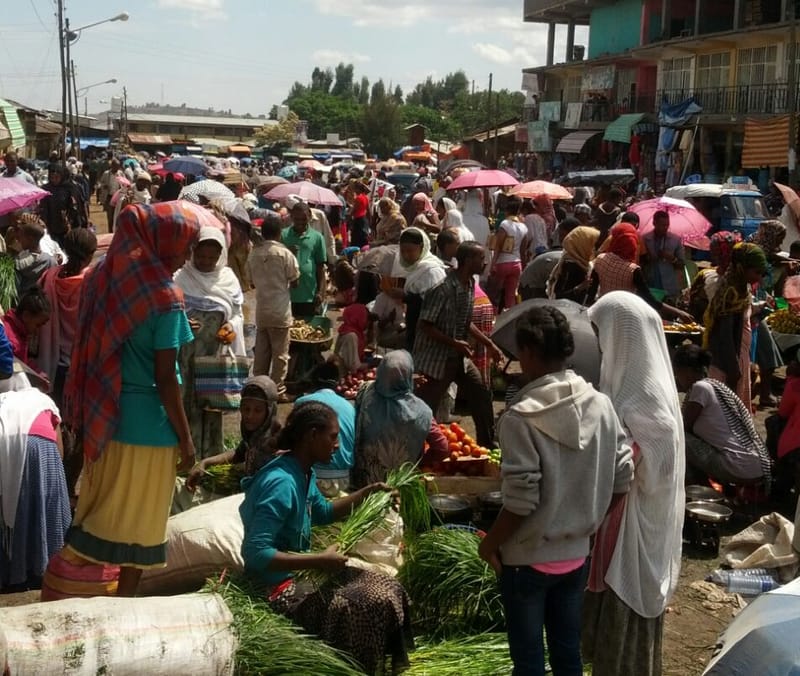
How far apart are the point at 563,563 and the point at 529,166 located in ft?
155

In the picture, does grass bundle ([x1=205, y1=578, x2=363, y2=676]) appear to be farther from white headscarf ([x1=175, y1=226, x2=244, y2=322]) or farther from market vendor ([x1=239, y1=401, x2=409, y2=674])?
white headscarf ([x1=175, y1=226, x2=244, y2=322])

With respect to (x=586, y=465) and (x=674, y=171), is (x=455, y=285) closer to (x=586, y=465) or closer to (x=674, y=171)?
(x=586, y=465)

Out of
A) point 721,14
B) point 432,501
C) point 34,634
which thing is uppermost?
point 721,14

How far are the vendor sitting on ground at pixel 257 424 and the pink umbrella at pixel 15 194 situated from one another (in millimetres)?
5331

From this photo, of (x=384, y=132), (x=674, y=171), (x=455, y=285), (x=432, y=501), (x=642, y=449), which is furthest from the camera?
(x=384, y=132)

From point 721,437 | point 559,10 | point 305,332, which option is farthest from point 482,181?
point 559,10

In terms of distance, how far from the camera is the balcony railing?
3167 cm

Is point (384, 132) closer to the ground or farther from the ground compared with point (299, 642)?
farther from the ground

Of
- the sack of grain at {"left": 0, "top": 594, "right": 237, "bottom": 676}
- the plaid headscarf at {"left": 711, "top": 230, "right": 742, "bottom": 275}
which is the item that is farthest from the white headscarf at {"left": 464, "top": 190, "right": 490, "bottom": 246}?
the sack of grain at {"left": 0, "top": 594, "right": 237, "bottom": 676}

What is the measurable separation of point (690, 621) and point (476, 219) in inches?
369

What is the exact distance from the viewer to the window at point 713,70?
36375 mm

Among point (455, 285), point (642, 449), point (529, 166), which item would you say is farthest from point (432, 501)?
point (529, 166)

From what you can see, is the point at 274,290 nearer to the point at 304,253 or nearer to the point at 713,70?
the point at 304,253

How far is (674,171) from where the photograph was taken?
33.7 m
